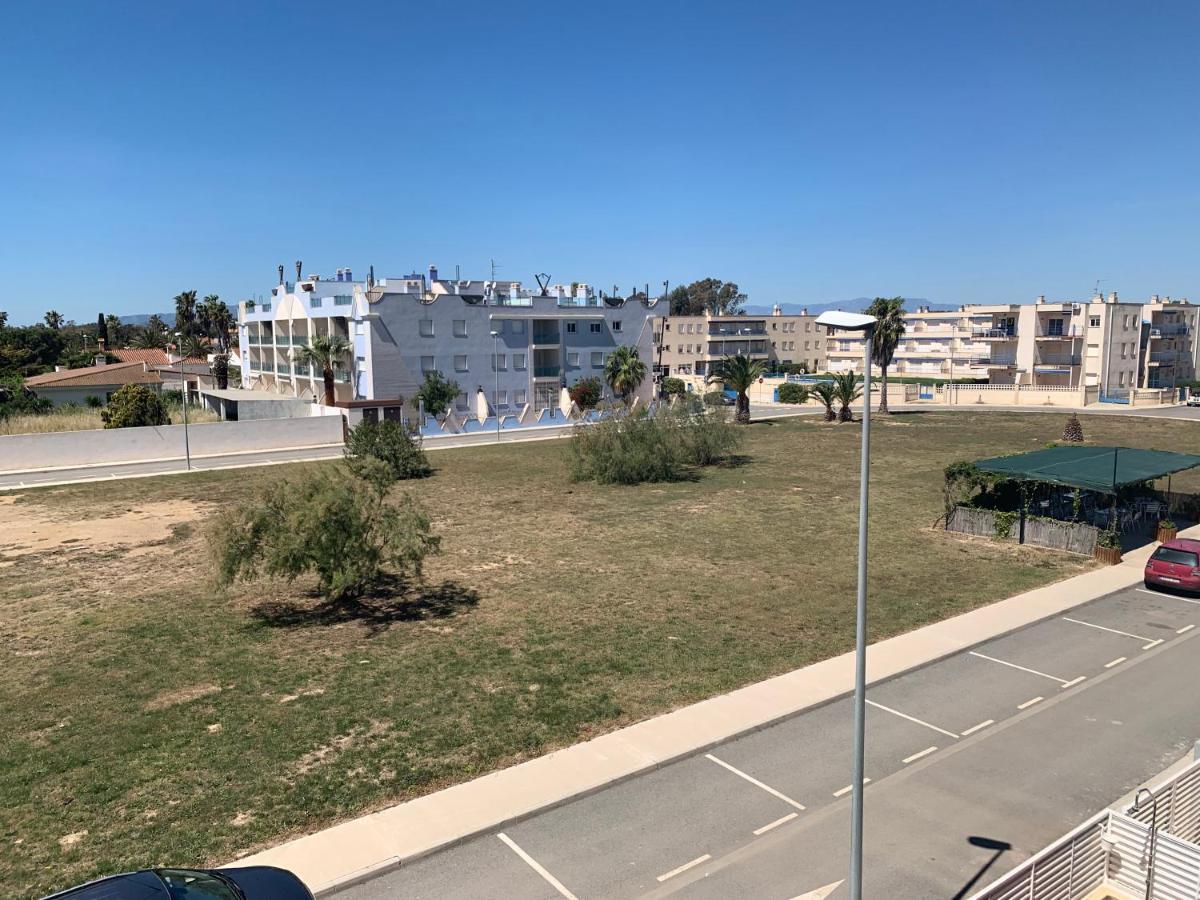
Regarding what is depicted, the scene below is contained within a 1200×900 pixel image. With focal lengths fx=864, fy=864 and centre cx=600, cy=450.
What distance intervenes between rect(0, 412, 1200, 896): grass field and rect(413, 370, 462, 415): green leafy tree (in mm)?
27229

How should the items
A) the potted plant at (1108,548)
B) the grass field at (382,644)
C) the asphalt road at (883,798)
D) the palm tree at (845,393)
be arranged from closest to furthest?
the asphalt road at (883,798) < the grass field at (382,644) < the potted plant at (1108,548) < the palm tree at (845,393)

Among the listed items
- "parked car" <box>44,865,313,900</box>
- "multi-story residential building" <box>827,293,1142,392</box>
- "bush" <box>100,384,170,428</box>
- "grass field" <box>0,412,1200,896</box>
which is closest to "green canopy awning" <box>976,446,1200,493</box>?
"grass field" <box>0,412,1200,896</box>

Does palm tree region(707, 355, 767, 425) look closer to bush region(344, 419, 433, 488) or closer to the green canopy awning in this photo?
bush region(344, 419, 433, 488)

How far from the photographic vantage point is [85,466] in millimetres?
45000

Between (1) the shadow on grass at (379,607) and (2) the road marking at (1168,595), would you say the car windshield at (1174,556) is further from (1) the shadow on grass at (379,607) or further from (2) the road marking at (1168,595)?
(1) the shadow on grass at (379,607)

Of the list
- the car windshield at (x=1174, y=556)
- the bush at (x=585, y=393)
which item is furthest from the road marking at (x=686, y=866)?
the bush at (x=585, y=393)

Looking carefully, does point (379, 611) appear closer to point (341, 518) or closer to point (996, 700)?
point (341, 518)

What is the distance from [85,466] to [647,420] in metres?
29.5

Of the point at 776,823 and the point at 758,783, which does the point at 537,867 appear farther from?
the point at 758,783

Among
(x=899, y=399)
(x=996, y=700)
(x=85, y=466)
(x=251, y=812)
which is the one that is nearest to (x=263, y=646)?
(x=251, y=812)

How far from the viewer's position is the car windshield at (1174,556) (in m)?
21.7

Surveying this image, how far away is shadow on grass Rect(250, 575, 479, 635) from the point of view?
19.8 m

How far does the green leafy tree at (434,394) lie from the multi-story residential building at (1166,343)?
69.0 metres

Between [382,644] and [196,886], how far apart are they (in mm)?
9908
